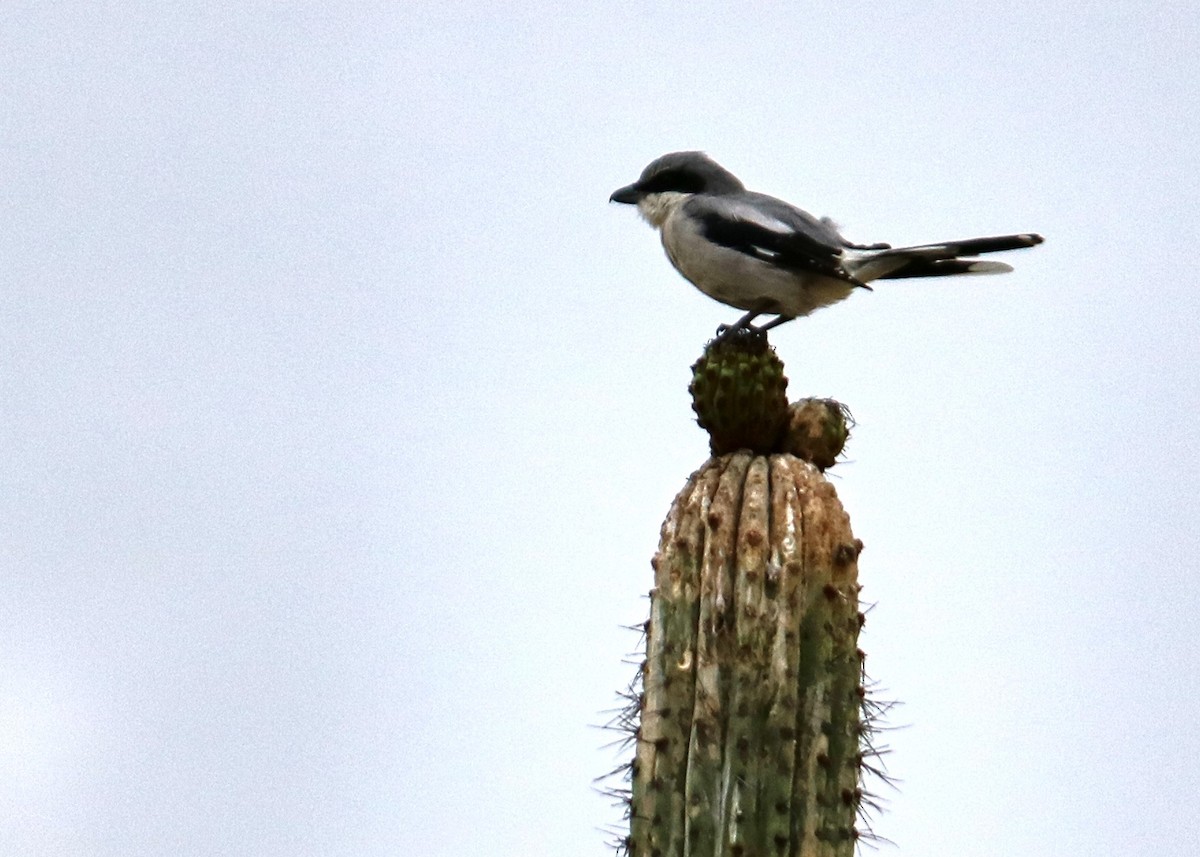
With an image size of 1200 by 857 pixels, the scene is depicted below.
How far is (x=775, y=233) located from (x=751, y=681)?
2908 mm

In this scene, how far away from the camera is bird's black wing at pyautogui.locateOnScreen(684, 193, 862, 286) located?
23.6 feet

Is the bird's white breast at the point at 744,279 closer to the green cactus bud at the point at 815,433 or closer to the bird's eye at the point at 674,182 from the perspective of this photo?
the bird's eye at the point at 674,182

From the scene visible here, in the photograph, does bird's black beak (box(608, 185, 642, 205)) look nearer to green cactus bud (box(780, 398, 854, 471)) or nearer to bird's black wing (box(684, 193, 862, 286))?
bird's black wing (box(684, 193, 862, 286))

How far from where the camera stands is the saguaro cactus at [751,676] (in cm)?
483

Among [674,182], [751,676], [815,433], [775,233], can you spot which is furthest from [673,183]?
[751,676]

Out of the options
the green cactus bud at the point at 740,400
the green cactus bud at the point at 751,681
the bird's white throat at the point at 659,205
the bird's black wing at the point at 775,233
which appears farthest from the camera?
the bird's white throat at the point at 659,205

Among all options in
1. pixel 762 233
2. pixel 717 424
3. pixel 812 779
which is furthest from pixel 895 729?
pixel 762 233

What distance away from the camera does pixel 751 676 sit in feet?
16.3

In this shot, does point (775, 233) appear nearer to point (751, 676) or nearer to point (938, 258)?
point (938, 258)

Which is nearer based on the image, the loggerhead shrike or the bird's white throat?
the loggerhead shrike

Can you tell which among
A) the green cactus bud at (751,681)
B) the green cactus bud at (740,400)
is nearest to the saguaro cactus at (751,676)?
the green cactus bud at (751,681)

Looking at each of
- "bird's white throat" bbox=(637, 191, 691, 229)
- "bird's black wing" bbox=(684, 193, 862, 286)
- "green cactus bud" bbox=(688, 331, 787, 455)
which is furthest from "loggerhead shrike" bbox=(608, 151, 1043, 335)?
"green cactus bud" bbox=(688, 331, 787, 455)

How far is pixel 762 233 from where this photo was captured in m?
7.29

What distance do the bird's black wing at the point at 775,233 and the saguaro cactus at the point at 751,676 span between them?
200 cm
